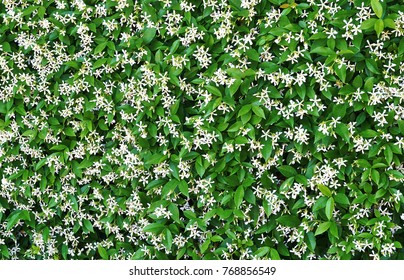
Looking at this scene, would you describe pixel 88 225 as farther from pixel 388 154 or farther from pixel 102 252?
pixel 388 154

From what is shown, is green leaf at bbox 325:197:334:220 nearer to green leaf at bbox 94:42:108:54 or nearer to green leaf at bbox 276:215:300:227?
green leaf at bbox 276:215:300:227

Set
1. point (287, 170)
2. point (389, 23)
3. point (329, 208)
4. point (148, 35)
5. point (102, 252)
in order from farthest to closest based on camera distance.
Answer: point (102, 252), point (148, 35), point (287, 170), point (329, 208), point (389, 23)

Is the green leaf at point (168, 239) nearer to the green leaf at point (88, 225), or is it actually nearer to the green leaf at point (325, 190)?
the green leaf at point (88, 225)

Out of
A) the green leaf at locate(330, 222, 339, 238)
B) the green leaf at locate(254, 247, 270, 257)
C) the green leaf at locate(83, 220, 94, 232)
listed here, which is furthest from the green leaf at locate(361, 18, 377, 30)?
the green leaf at locate(83, 220, 94, 232)

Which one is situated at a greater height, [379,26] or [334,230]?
[379,26]

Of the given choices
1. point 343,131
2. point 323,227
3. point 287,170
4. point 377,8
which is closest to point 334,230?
point 323,227

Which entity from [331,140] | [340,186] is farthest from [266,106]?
[340,186]
